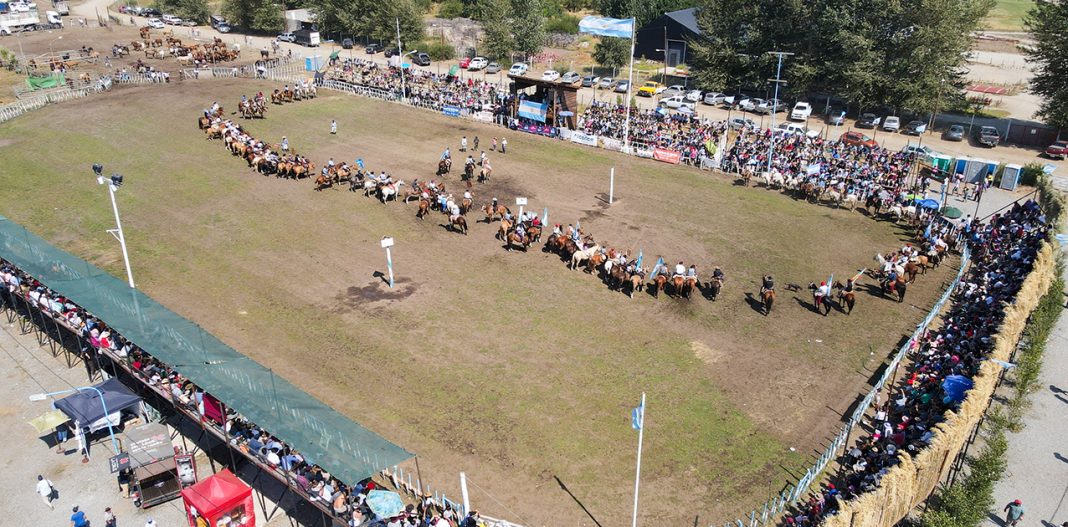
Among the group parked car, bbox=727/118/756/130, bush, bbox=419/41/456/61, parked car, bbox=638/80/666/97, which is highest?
bush, bbox=419/41/456/61

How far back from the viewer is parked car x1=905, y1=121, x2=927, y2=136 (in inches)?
2092

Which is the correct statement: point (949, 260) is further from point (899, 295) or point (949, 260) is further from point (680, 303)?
point (680, 303)

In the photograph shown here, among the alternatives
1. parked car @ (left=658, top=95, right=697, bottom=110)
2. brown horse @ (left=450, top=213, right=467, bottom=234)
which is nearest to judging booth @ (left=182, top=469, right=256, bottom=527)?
brown horse @ (left=450, top=213, right=467, bottom=234)

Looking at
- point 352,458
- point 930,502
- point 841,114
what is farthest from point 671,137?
point 352,458

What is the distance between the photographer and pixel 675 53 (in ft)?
251

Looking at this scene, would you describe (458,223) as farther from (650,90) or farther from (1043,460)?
(650,90)

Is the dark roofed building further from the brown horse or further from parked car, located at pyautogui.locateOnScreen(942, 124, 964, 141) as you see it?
the brown horse

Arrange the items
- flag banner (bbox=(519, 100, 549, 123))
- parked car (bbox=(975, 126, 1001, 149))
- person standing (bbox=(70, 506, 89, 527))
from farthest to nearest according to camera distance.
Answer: parked car (bbox=(975, 126, 1001, 149)) < flag banner (bbox=(519, 100, 549, 123)) < person standing (bbox=(70, 506, 89, 527))

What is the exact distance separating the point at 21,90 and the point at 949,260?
215 ft

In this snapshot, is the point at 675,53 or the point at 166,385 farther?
the point at 675,53

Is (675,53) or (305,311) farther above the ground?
(675,53)

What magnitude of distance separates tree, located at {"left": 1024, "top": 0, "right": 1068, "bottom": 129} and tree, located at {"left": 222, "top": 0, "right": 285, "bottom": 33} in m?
77.5

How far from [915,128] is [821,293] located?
33003 millimetres

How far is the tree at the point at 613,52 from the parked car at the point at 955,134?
30.2 meters
